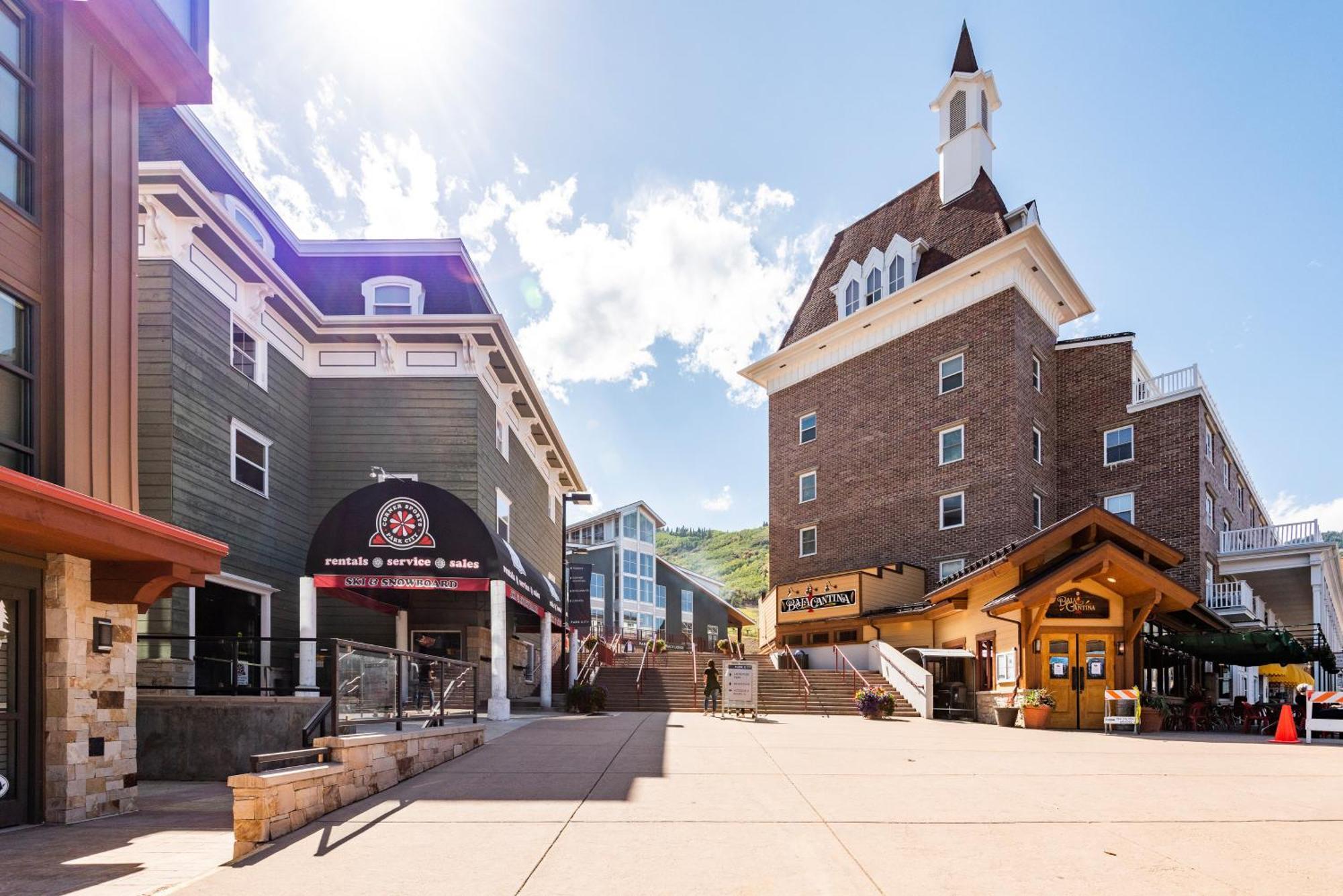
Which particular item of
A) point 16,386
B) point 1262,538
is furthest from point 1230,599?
point 16,386

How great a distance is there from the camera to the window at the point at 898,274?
3325 cm

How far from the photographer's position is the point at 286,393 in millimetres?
20984

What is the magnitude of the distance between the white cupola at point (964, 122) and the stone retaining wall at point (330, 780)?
29.2 meters

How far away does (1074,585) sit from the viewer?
2078 centimetres

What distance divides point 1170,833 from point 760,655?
28.1m

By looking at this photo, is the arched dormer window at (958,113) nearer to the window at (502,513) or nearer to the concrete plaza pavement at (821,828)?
the window at (502,513)

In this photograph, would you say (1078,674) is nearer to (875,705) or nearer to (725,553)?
(875,705)

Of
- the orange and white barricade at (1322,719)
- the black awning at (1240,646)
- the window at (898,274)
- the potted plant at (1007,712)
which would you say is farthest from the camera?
the window at (898,274)

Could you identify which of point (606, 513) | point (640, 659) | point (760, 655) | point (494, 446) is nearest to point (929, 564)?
point (760, 655)

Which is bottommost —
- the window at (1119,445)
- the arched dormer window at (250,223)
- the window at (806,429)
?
the window at (1119,445)

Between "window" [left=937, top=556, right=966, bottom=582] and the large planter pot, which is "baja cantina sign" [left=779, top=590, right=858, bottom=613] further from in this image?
the large planter pot

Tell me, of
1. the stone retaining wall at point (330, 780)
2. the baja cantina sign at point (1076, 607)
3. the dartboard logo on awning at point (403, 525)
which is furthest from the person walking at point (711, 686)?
the stone retaining wall at point (330, 780)

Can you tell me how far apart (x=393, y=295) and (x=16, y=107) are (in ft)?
44.1

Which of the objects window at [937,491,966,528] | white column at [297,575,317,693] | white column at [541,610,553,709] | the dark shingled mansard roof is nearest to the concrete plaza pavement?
white column at [297,575,317,693]
